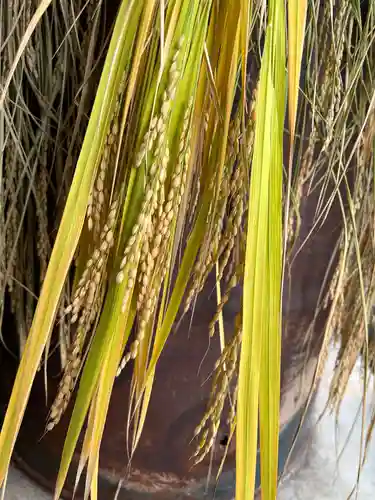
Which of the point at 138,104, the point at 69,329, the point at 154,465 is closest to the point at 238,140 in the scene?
the point at 138,104

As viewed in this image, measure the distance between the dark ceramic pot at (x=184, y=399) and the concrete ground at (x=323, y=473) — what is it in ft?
0.16

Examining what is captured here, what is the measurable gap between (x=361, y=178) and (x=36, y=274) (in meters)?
0.45

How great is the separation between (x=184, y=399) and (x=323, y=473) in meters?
0.38

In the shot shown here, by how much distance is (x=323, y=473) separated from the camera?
98cm

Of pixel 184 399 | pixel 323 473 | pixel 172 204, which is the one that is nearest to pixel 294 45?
pixel 172 204

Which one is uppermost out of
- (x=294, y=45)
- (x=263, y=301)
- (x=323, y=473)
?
(x=294, y=45)

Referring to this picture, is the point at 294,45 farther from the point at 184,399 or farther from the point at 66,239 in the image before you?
the point at 184,399

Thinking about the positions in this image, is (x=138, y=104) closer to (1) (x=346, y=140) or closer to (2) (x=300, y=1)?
(2) (x=300, y=1)

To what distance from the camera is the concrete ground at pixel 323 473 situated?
0.89 m

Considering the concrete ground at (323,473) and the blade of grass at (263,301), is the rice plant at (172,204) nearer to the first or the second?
the blade of grass at (263,301)

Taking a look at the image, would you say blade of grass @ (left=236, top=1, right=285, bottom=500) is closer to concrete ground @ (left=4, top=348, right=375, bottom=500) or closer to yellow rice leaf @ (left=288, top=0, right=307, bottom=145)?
yellow rice leaf @ (left=288, top=0, right=307, bottom=145)

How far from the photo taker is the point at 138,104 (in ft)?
1.50

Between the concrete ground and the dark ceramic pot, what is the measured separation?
0.05 meters

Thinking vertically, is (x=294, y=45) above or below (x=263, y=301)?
above
